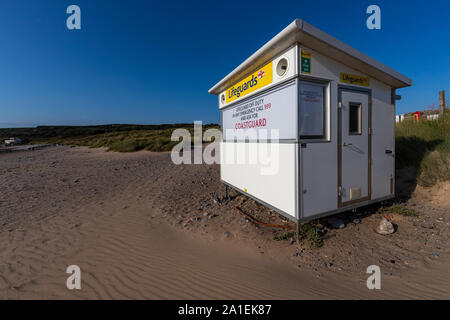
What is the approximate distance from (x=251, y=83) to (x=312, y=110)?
1.66m

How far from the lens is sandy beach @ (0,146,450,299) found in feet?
8.49

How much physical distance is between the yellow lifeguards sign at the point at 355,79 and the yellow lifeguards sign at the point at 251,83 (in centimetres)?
137

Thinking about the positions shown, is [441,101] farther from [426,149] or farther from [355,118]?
[355,118]

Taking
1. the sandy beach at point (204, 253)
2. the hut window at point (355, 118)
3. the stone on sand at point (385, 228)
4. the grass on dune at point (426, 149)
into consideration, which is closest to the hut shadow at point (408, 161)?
the grass on dune at point (426, 149)

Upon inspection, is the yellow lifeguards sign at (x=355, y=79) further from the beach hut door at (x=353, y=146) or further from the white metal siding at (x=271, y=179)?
the white metal siding at (x=271, y=179)

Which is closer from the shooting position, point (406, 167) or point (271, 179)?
point (271, 179)

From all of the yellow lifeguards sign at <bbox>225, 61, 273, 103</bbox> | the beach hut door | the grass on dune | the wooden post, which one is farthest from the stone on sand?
the wooden post

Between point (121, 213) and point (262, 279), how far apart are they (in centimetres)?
424

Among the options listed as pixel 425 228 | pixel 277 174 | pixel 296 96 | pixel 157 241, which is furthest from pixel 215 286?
pixel 425 228

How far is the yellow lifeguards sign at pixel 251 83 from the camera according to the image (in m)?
3.84

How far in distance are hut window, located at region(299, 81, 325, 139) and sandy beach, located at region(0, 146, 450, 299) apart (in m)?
2.05

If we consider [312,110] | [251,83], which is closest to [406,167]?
[312,110]

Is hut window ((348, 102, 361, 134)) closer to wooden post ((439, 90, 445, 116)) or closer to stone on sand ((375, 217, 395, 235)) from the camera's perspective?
stone on sand ((375, 217, 395, 235))

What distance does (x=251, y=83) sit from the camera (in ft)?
14.5
